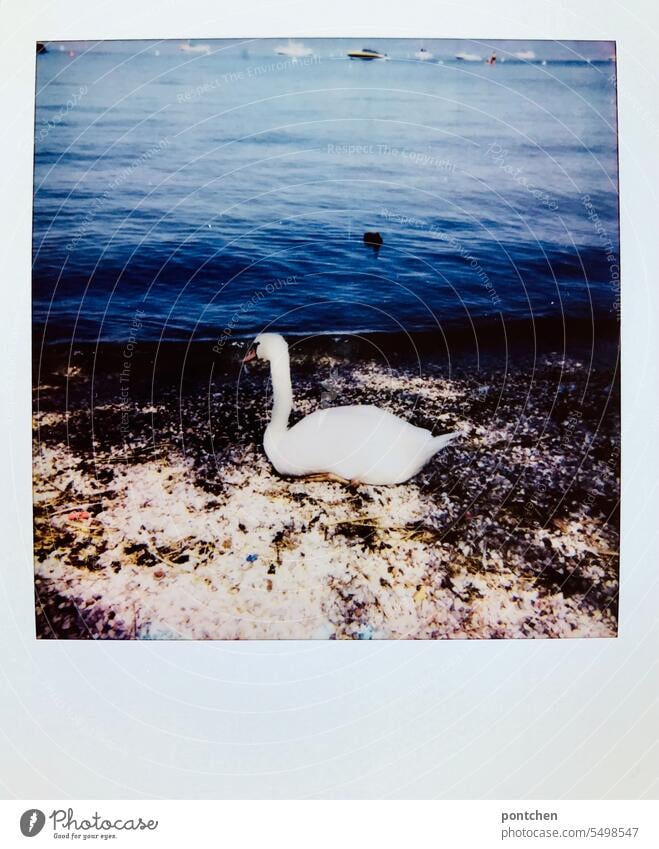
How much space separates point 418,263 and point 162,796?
124cm

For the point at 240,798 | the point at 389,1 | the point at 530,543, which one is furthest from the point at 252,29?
the point at 240,798

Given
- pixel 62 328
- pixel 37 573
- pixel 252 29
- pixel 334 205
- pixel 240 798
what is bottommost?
pixel 240 798

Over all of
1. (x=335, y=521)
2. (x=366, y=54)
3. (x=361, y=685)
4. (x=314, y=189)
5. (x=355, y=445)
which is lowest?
(x=361, y=685)

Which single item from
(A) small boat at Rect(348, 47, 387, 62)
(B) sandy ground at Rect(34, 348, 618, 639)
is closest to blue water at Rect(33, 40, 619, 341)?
(A) small boat at Rect(348, 47, 387, 62)

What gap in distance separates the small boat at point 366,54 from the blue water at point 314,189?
1 centimetres

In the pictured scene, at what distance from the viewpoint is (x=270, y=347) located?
1206mm

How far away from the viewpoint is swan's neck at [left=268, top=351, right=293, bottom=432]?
1.20m

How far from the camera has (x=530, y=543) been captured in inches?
47.4

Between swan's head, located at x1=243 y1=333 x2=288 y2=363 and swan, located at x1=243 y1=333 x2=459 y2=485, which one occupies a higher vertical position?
swan's head, located at x1=243 y1=333 x2=288 y2=363

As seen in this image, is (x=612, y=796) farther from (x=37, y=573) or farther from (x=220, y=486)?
(x=37, y=573)

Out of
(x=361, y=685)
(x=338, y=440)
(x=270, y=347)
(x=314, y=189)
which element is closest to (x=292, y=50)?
(x=314, y=189)

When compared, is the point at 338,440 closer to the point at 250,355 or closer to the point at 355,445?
the point at 355,445

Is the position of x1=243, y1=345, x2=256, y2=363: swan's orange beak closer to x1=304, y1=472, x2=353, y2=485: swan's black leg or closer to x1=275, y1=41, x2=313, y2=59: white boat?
x1=304, y1=472, x2=353, y2=485: swan's black leg

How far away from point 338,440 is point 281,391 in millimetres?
160
